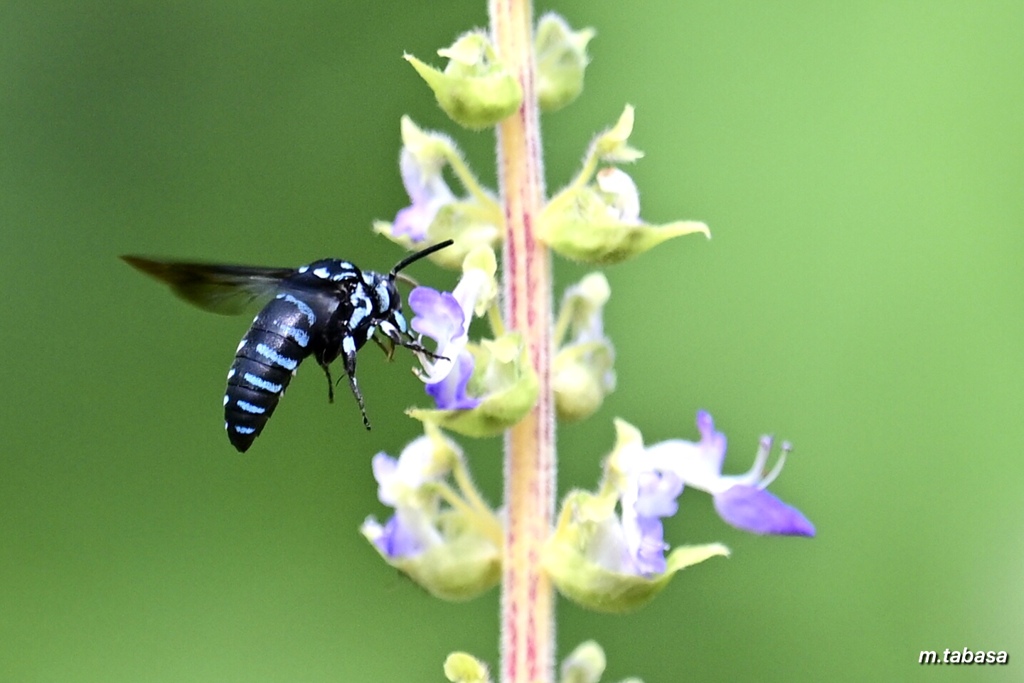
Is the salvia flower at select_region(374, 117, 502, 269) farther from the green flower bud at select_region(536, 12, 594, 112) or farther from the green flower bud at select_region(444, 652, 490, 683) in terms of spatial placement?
the green flower bud at select_region(444, 652, 490, 683)

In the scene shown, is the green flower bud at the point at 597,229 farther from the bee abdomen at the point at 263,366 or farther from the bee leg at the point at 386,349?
the bee abdomen at the point at 263,366

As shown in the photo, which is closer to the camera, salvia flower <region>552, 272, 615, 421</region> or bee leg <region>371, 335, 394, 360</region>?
salvia flower <region>552, 272, 615, 421</region>

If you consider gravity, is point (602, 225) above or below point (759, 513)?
above

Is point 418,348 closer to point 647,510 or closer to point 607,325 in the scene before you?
point 647,510

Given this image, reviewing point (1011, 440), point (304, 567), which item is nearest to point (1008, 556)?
point (1011, 440)

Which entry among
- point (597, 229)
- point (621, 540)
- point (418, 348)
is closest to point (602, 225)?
point (597, 229)

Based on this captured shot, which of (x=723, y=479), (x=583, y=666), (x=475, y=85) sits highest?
(x=475, y=85)

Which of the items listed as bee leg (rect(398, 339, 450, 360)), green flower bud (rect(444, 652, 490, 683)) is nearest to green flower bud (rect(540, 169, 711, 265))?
bee leg (rect(398, 339, 450, 360))
